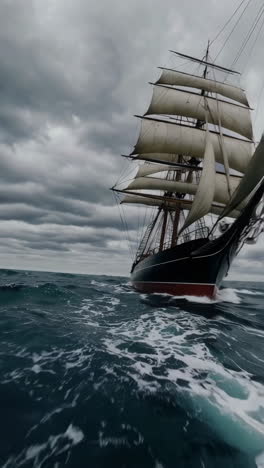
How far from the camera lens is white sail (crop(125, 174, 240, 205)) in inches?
896

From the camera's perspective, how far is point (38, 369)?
13.5 ft

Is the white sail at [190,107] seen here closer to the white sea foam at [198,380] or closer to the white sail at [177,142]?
the white sail at [177,142]

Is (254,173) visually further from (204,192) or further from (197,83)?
(197,83)

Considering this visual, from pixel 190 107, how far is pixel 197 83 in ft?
11.1

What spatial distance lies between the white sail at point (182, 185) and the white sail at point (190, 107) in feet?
23.6

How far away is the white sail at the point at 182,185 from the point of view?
74.7ft

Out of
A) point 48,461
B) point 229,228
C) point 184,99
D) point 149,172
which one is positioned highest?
point 184,99

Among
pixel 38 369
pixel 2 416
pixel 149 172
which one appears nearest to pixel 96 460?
pixel 2 416

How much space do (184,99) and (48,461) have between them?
31015mm

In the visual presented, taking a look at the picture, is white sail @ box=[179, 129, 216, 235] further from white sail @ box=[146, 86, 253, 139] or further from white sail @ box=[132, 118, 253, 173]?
white sail @ box=[146, 86, 253, 139]

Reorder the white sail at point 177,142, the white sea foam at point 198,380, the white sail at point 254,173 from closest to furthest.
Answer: the white sea foam at point 198,380, the white sail at point 254,173, the white sail at point 177,142

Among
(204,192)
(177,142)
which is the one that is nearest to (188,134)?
(177,142)

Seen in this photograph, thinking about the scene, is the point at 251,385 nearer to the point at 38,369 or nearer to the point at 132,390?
the point at 132,390

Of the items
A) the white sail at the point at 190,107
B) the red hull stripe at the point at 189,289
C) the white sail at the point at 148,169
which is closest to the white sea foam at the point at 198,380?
the red hull stripe at the point at 189,289
